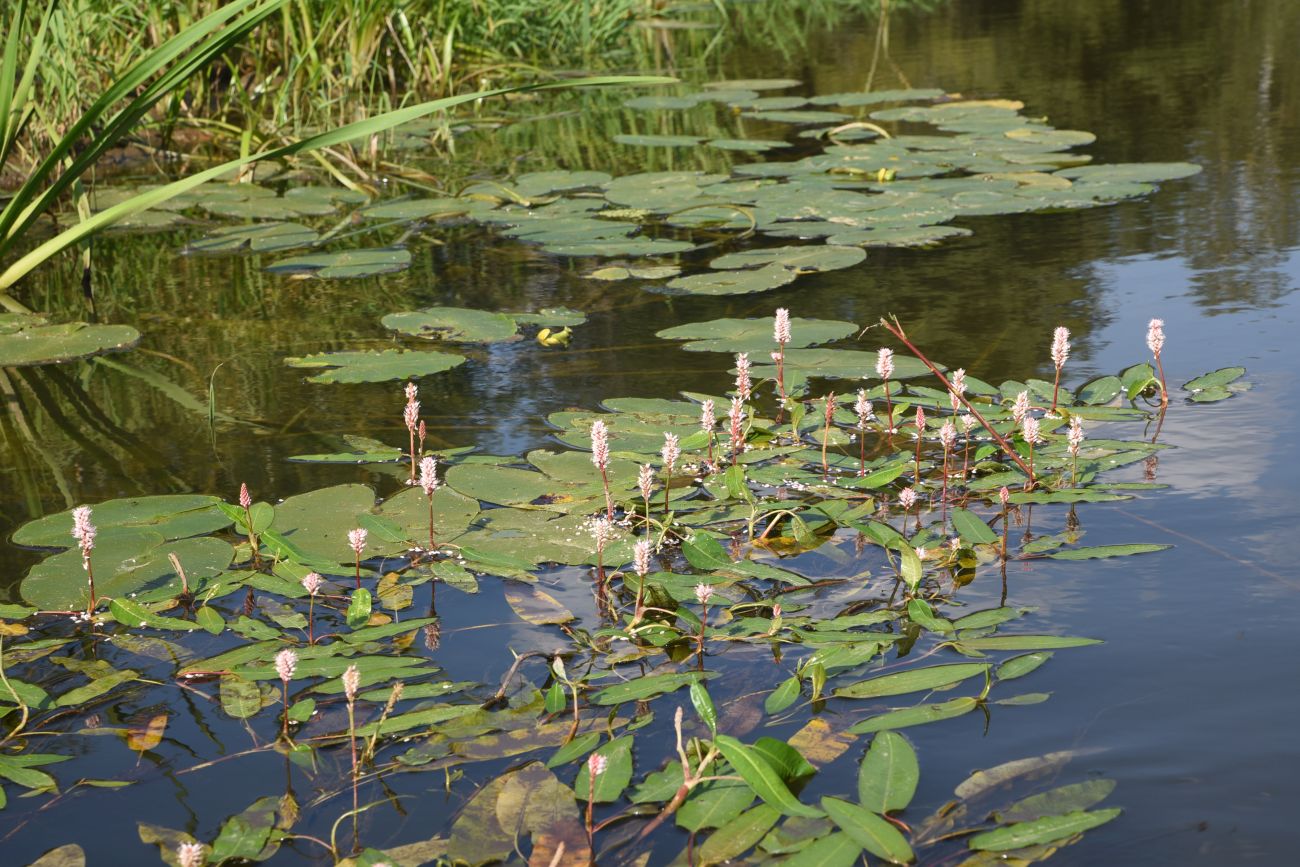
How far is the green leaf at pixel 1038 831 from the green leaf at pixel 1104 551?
0.58 m

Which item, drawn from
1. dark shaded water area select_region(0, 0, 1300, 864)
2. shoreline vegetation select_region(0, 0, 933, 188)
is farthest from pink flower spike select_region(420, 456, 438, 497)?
shoreline vegetation select_region(0, 0, 933, 188)

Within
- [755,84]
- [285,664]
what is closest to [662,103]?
[755,84]

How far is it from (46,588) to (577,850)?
0.96 meters

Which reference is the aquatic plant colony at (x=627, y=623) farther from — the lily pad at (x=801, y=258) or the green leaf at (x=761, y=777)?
the lily pad at (x=801, y=258)

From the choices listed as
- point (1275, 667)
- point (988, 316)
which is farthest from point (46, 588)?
point (988, 316)

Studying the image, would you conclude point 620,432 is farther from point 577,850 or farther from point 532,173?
point 532,173

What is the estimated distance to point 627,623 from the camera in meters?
1.74

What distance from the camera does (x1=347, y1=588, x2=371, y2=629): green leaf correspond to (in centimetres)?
175

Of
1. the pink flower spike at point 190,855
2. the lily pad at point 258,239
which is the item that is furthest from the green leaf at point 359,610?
the lily pad at point 258,239

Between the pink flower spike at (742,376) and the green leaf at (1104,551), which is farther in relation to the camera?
the pink flower spike at (742,376)

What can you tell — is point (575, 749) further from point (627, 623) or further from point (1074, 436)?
point (1074, 436)

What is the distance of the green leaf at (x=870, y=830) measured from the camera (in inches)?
47.6

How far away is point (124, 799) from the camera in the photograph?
141 cm

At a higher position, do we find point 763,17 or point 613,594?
point 763,17
